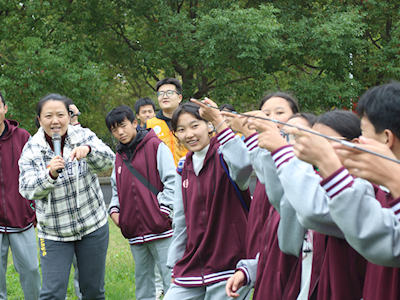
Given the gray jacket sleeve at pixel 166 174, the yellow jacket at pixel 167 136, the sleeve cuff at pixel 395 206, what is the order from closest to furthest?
the sleeve cuff at pixel 395 206 → the gray jacket sleeve at pixel 166 174 → the yellow jacket at pixel 167 136

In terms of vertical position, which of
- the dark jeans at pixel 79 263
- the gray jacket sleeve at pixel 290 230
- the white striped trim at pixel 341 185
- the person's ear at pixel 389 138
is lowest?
the dark jeans at pixel 79 263

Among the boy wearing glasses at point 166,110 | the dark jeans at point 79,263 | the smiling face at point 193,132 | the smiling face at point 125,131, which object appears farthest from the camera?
the boy wearing glasses at point 166,110

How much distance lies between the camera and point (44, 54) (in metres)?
13.2

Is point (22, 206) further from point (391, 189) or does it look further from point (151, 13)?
point (151, 13)

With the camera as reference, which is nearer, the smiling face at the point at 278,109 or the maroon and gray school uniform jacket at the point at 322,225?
the maroon and gray school uniform jacket at the point at 322,225

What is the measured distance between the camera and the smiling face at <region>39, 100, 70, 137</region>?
4160mm

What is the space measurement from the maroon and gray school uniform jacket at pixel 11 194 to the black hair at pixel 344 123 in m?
3.48

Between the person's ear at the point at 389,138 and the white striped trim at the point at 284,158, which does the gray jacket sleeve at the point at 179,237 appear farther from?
the person's ear at the point at 389,138

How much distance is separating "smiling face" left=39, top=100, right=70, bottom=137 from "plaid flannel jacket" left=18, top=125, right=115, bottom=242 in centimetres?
9

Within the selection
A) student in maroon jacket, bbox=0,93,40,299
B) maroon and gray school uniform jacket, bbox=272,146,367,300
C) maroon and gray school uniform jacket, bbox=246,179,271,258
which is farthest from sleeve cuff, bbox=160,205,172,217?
maroon and gray school uniform jacket, bbox=272,146,367,300

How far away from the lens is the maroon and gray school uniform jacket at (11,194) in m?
4.70

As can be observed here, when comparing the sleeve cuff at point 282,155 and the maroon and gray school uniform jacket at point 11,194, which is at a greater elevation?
the sleeve cuff at point 282,155

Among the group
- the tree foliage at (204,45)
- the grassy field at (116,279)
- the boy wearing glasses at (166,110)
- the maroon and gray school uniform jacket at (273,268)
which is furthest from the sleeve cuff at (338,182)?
the tree foliage at (204,45)

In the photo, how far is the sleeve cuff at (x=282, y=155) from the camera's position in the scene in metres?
1.96
